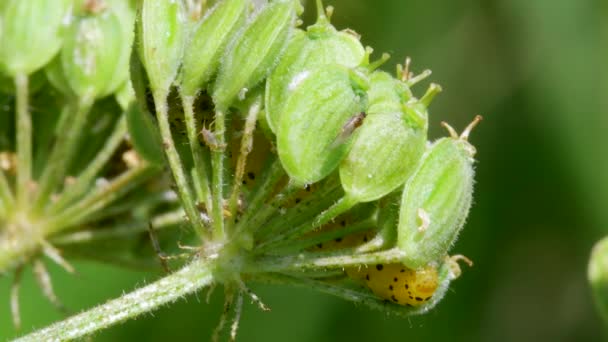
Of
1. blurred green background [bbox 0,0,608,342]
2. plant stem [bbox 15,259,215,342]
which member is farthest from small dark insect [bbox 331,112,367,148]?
blurred green background [bbox 0,0,608,342]

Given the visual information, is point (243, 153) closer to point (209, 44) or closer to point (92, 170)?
point (209, 44)

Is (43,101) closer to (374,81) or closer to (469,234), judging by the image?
(374,81)

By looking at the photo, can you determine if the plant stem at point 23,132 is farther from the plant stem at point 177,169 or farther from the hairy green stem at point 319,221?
the hairy green stem at point 319,221

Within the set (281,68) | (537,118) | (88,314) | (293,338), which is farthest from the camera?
(537,118)

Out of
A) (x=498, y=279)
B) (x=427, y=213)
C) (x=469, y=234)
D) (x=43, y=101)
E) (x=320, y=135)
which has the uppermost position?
(x=320, y=135)

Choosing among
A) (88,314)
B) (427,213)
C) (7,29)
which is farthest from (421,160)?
(7,29)

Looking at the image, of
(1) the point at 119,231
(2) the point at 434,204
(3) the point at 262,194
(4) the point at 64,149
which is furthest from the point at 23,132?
(2) the point at 434,204

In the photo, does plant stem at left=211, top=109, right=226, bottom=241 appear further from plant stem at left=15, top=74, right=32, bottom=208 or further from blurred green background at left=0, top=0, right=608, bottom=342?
blurred green background at left=0, top=0, right=608, bottom=342
